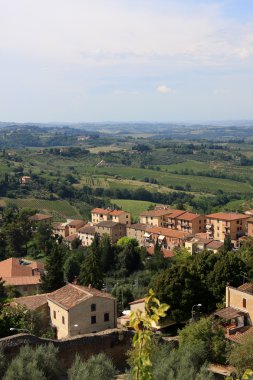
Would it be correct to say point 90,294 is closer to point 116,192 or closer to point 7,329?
point 7,329

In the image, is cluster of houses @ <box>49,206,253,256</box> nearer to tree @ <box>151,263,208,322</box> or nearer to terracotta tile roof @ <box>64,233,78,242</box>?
terracotta tile roof @ <box>64,233,78,242</box>

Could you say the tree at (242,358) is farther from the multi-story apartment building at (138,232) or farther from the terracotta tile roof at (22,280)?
the multi-story apartment building at (138,232)

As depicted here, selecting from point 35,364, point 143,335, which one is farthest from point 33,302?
point 143,335

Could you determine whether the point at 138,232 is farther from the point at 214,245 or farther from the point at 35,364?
the point at 35,364

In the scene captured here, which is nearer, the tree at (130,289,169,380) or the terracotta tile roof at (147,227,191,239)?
the tree at (130,289,169,380)

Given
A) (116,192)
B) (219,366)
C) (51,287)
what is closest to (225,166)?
(116,192)

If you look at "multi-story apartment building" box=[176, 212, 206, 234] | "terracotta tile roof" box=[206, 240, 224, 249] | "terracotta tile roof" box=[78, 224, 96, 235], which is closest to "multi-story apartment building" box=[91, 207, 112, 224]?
"terracotta tile roof" box=[78, 224, 96, 235]
